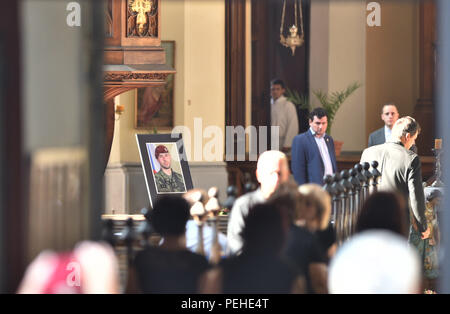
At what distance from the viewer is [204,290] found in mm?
3201

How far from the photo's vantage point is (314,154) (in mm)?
7512

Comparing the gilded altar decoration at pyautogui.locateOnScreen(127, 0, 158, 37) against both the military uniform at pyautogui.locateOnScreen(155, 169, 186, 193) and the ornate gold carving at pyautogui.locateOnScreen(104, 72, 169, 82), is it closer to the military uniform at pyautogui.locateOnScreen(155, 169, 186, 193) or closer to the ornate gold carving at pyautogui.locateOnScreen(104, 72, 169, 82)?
the ornate gold carving at pyautogui.locateOnScreen(104, 72, 169, 82)

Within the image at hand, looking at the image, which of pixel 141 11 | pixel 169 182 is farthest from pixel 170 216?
pixel 169 182

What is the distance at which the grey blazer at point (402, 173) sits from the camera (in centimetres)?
607

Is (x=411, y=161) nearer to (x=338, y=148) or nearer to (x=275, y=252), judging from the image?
(x=275, y=252)

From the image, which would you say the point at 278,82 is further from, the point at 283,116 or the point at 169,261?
the point at 169,261

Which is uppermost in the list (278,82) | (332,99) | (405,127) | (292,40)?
(292,40)

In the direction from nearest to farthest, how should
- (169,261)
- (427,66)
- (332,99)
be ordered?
1. (169,261)
2. (332,99)
3. (427,66)

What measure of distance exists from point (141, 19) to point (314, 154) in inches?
70.8

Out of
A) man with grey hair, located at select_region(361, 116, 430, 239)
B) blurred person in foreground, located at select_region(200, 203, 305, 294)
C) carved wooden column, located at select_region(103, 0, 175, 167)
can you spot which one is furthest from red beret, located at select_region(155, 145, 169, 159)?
blurred person in foreground, located at select_region(200, 203, 305, 294)

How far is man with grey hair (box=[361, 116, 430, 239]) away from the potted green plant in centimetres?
565

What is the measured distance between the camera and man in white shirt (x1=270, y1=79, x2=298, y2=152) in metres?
12.3

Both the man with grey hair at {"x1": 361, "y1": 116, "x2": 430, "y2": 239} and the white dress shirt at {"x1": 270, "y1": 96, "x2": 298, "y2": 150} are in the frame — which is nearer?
the man with grey hair at {"x1": 361, "y1": 116, "x2": 430, "y2": 239}
